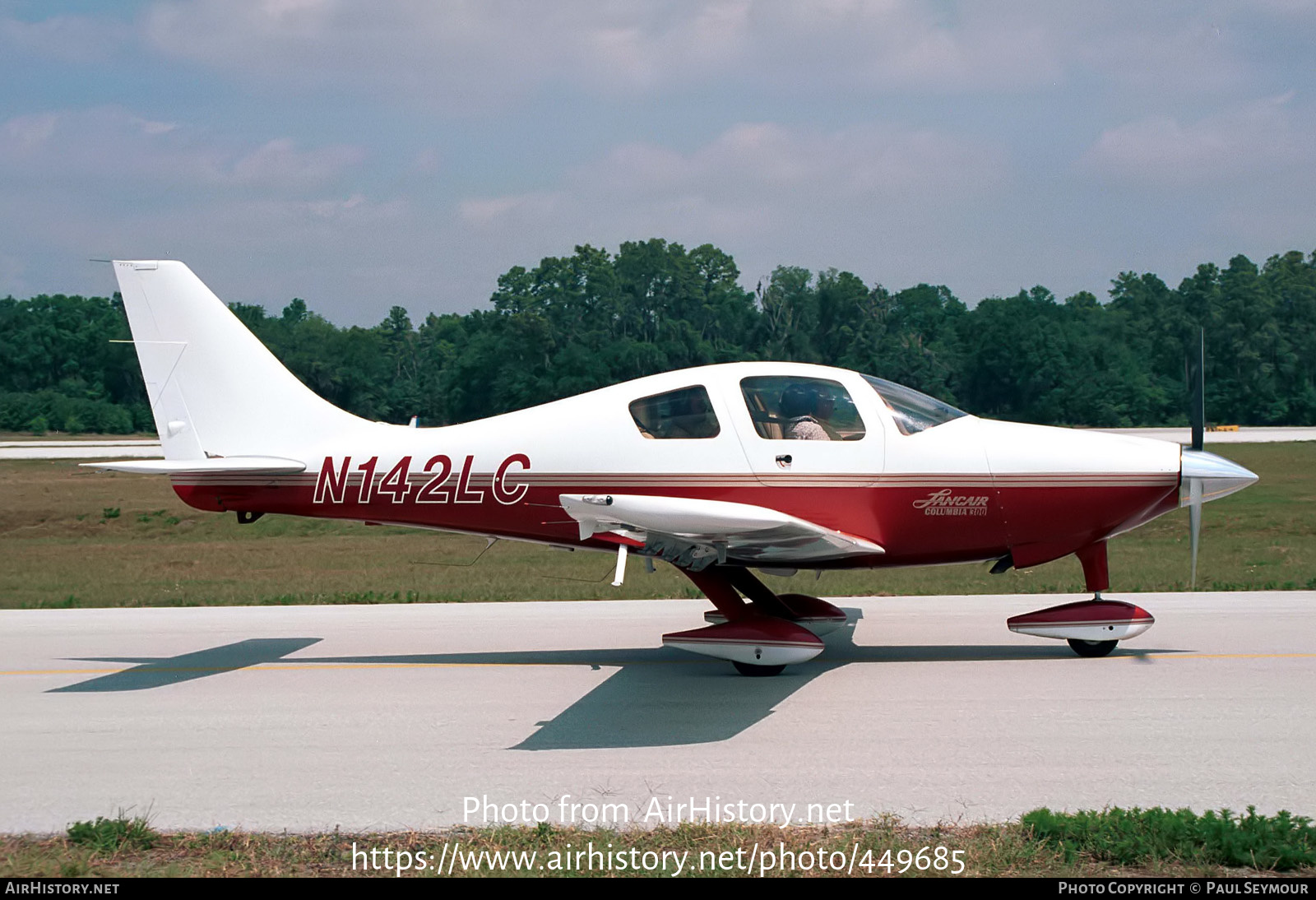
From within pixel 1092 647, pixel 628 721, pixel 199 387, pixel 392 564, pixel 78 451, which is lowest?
pixel 392 564

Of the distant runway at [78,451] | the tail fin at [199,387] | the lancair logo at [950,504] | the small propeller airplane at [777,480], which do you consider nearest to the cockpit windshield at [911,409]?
the small propeller airplane at [777,480]

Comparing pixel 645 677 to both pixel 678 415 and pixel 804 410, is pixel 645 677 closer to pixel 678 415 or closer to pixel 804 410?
pixel 678 415

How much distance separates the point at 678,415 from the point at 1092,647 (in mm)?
3766

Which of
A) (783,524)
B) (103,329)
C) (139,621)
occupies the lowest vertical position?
(139,621)

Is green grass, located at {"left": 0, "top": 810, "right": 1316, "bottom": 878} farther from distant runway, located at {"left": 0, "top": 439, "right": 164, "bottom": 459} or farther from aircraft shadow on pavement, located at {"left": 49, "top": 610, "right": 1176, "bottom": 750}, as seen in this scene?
distant runway, located at {"left": 0, "top": 439, "right": 164, "bottom": 459}

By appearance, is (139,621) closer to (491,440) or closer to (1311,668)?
(491,440)

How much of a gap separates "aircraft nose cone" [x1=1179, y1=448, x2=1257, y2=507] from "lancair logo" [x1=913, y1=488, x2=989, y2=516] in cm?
145

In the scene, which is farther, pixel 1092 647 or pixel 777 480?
pixel 1092 647

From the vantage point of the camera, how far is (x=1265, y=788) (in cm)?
550

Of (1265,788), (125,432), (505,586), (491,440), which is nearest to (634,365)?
(125,432)

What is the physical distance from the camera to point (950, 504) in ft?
28.3

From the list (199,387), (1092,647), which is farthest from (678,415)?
(199,387)
